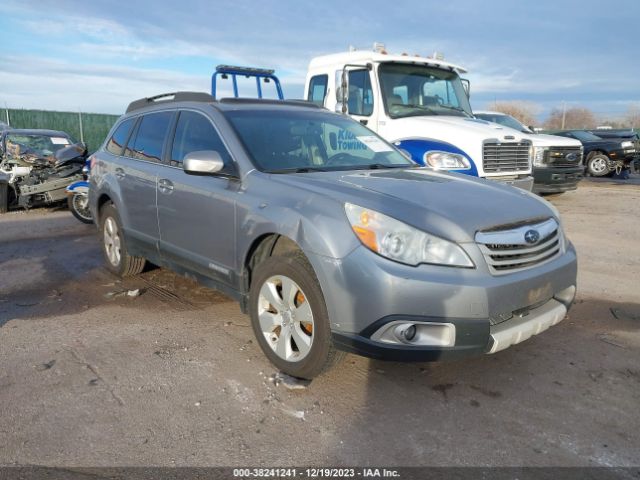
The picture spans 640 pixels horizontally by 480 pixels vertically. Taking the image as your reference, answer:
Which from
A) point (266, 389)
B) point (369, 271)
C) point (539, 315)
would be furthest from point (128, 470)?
point (539, 315)

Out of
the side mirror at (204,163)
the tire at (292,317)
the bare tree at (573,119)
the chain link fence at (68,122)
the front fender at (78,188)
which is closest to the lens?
the tire at (292,317)

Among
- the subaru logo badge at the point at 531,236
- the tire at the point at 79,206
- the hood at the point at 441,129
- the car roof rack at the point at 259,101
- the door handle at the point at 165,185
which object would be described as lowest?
the tire at the point at 79,206

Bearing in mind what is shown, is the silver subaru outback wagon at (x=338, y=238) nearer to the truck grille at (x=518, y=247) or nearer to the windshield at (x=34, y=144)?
the truck grille at (x=518, y=247)

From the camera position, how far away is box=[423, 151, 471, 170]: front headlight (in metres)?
7.15

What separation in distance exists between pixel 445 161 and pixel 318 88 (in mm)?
2653

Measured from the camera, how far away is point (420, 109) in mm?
8062

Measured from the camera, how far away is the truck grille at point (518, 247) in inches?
119

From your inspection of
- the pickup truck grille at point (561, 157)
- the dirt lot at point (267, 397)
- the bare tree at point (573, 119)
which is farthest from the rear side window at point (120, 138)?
the bare tree at point (573, 119)

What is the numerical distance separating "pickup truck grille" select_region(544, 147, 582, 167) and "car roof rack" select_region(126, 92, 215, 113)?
8.15 m

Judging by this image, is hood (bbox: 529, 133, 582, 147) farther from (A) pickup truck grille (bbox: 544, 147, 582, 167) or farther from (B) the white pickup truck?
(B) the white pickup truck

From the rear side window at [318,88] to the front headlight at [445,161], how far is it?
225 cm

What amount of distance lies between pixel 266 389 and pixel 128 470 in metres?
0.99

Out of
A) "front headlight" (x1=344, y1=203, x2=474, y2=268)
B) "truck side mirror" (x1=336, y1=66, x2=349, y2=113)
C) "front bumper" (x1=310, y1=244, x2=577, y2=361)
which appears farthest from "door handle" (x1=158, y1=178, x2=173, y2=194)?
"truck side mirror" (x1=336, y1=66, x2=349, y2=113)

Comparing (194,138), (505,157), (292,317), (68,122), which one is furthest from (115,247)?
(68,122)
